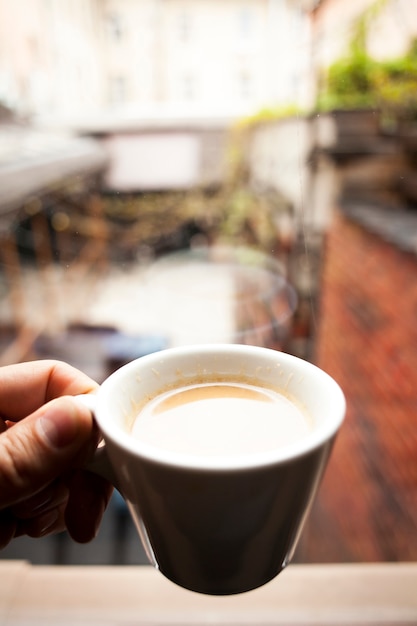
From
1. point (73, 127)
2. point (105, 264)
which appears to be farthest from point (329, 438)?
point (73, 127)

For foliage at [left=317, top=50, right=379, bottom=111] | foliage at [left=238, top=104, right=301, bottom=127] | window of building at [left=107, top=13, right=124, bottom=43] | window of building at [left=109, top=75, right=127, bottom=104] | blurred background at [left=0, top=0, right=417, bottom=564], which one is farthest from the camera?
window of building at [left=109, top=75, right=127, bottom=104]

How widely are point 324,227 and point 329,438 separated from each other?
2.20m

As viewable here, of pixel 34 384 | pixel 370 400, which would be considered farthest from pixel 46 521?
pixel 370 400

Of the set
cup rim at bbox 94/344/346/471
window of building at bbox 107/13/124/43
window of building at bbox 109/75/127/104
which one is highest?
window of building at bbox 107/13/124/43

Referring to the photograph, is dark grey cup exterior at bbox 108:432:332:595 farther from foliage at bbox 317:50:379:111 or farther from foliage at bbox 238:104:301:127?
foliage at bbox 238:104:301:127

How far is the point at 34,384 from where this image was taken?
0.56m

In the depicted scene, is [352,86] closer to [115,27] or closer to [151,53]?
[115,27]

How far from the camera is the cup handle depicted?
423 millimetres

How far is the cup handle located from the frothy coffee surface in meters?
0.03

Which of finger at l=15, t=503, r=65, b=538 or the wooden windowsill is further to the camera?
the wooden windowsill

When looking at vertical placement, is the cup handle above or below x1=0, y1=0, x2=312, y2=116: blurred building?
below

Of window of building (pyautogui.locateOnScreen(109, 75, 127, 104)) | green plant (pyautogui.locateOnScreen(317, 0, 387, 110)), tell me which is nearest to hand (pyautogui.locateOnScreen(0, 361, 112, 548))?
green plant (pyautogui.locateOnScreen(317, 0, 387, 110))

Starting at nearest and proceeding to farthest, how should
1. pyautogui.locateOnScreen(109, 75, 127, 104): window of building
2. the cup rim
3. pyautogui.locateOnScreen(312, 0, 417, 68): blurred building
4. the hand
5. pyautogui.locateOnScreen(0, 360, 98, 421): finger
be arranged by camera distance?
the cup rim, the hand, pyautogui.locateOnScreen(0, 360, 98, 421): finger, pyautogui.locateOnScreen(312, 0, 417, 68): blurred building, pyautogui.locateOnScreen(109, 75, 127, 104): window of building

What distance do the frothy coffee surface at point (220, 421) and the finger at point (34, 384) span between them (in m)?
0.12
